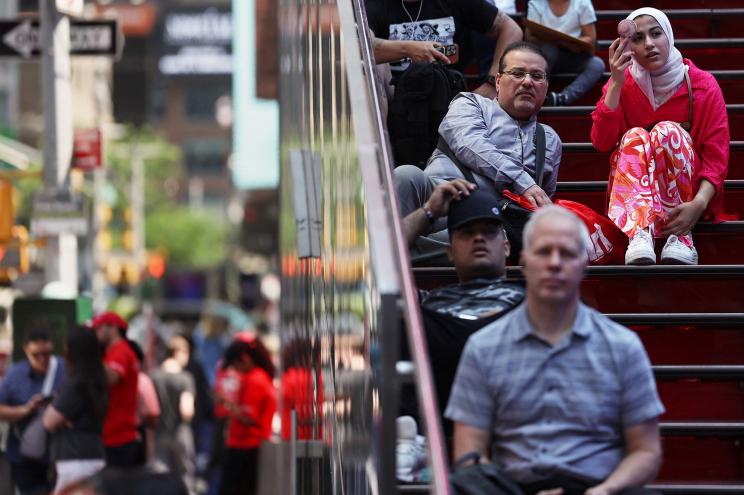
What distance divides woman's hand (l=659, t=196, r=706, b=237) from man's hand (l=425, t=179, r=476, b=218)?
155cm

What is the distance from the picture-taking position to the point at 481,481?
5.38m

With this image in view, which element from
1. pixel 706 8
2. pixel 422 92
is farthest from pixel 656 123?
pixel 706 8

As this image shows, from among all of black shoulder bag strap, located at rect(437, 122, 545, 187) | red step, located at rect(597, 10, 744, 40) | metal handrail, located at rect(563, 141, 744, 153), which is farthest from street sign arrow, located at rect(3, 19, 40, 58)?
black shoulder bag strap, located at rect(437, 122, 545, 187)

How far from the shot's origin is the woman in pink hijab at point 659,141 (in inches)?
327

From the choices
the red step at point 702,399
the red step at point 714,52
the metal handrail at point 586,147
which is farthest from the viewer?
the red step at point 714,52

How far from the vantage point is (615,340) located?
5.53 m

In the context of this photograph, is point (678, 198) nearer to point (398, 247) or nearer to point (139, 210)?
point (398, 247)

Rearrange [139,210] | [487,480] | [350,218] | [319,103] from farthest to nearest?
[139,210]
[319,103]
[350,218]
[487,480]

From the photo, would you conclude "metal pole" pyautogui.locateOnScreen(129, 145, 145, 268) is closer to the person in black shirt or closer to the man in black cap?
the person in black shirt

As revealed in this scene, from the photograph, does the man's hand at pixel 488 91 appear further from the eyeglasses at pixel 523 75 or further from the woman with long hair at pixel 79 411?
the woman with long hair at pixel 79 411

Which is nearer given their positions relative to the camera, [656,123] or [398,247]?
[398,247]

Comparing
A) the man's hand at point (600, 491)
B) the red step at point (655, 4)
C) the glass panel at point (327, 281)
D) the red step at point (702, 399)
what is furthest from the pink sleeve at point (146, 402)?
the man's hand at point (600, 491)

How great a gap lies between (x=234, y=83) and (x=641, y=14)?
12944cm

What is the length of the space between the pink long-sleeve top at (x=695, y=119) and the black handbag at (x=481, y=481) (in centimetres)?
351
